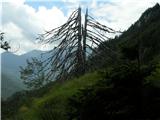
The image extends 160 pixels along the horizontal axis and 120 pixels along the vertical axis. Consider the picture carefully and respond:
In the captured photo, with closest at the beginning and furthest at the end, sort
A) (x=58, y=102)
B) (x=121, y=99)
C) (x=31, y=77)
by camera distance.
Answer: (x=121, y=99)
(x=58, y=102)
(x=31, y=77)

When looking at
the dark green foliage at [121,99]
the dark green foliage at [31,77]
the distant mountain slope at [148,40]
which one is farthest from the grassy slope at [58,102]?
the dark green foliage at [31,77]

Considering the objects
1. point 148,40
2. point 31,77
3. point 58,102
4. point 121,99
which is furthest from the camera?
point 31,77

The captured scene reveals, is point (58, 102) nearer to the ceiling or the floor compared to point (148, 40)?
nearer to the floor

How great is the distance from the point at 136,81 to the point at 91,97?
63 cm

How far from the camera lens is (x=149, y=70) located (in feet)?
22.6

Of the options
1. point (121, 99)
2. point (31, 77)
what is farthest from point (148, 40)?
point (31, 77)

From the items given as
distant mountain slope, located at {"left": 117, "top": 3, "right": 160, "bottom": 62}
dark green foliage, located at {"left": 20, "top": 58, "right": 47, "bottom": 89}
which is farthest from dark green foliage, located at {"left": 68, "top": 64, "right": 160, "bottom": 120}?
dark green foliage, located at {"left": 20, "top": 58, "right": 47, "bottom": 89}

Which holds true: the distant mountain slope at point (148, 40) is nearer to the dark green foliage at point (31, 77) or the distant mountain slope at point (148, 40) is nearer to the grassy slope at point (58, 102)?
the grassy slope at point (58, 102)

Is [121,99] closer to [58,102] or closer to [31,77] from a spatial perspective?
[58,102]

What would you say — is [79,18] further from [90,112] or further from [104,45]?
[90,112]

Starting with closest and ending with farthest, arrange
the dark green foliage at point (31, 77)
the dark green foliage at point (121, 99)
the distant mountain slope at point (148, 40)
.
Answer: the dark green foliage at point (121, 99), the distant mountain slope at point (148, 40), the dark green foliage at point (31, 77)

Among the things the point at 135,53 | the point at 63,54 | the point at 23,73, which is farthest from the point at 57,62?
the point at 23,73

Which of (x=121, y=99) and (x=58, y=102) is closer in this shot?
(x=121, y=99)

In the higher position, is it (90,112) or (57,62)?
(57,62)
